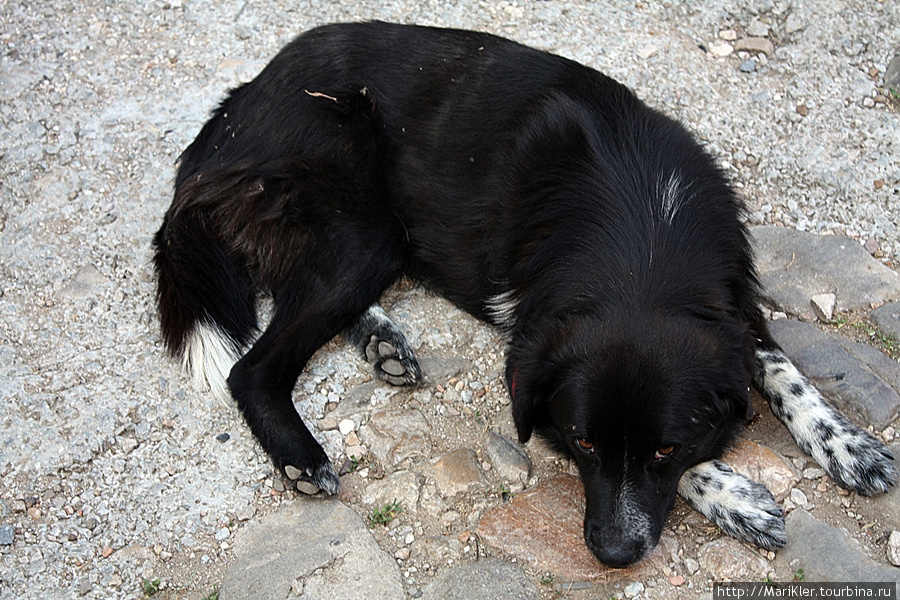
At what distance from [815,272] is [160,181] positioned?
3.30m

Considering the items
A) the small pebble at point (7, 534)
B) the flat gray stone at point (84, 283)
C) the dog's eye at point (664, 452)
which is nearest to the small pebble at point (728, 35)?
the dog's eye at point (664, 452)

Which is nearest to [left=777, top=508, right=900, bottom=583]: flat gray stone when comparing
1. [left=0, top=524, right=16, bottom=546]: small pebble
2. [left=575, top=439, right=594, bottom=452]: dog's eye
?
[left=575, top=439, right=594, bottom=452]: dog's eye

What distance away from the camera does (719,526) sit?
332cm

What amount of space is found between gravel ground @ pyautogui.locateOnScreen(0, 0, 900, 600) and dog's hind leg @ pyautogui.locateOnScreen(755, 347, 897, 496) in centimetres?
114

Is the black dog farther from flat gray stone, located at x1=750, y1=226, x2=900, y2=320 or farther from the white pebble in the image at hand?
flat gray stone, located at x1=750, y1=226, x2=900, y2=320

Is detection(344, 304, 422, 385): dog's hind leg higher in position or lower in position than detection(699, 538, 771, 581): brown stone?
lower

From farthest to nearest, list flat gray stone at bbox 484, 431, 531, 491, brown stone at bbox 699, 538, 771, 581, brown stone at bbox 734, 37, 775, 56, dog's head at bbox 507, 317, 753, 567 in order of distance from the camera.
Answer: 1. brown stone at bbox 734, 37, 775, 56
2. flat gray stone at bbox 484, 431, 531, 491
3. brown stone at bbox 699, 538, 771, 581
4. dog's head at bbox 507, 317, 753, 567

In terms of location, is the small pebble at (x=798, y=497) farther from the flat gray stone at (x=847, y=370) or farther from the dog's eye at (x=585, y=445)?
the dog's eye at (x=585, y=445)

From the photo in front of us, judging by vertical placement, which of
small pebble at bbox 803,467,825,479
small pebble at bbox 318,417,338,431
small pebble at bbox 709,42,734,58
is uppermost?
small pebble at bbox 709,42,734,58

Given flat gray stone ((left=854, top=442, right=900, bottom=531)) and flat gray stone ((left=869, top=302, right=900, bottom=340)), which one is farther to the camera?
flat gray stone ((left=869, top=302, right=900, bottom=340))

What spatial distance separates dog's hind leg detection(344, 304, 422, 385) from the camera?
3.94 metres

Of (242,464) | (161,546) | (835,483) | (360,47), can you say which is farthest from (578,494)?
(360,47)

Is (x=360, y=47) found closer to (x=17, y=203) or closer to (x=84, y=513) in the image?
(x=17, y=203)

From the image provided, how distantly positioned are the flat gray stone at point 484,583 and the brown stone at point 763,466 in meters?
0.95
